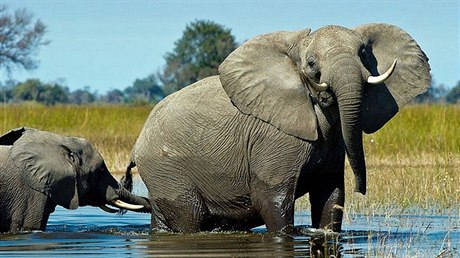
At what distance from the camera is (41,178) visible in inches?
478

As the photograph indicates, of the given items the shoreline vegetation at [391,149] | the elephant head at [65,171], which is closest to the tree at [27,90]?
the shoreline vegetation at [391,149]

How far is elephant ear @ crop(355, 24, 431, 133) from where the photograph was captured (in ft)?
34.1

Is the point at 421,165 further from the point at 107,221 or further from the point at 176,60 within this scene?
the point at 176,60

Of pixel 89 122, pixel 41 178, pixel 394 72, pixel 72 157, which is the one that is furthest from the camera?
pixel 89 122

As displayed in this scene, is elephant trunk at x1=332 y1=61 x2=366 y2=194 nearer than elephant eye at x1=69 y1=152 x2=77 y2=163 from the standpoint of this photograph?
Yes

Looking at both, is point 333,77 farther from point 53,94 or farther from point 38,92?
point 38,92

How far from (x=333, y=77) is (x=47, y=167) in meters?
3.44

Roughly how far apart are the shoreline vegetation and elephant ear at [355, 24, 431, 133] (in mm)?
1903

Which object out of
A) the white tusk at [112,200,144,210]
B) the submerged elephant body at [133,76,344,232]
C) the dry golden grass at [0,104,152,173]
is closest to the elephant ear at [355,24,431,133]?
the submerged elephant body at [133,76,344,232]

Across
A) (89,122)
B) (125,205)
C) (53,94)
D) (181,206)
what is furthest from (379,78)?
(53,94)

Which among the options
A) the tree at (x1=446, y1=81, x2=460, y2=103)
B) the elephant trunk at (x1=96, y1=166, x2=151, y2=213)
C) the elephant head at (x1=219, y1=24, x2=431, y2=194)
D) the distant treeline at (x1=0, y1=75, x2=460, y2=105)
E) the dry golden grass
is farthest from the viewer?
Answer: the tree at (x1=446, y1=81, x2=460, y2=103)

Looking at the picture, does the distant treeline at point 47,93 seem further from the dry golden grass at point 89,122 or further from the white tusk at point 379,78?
the white tusk at point 379,78

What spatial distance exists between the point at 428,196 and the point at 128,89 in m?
113

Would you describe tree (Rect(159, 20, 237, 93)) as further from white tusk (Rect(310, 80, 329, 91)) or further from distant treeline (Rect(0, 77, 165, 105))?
white tusk (Rect(310, 80, 329, 91))
